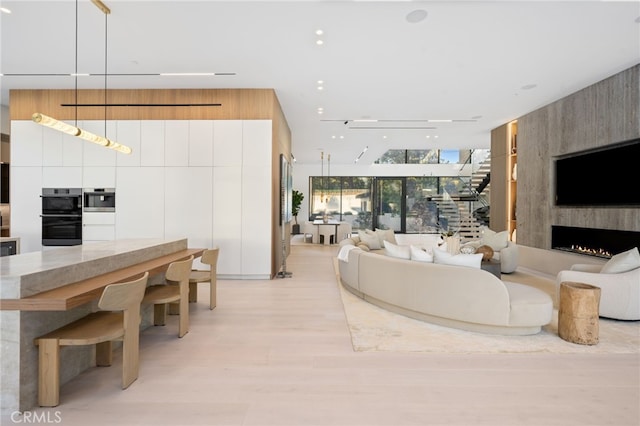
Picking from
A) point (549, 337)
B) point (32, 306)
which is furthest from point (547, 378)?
point (32, 306)

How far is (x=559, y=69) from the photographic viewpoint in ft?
15.7

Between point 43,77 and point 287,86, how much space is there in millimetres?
3936

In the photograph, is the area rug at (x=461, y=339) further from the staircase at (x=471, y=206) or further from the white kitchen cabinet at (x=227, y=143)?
the staircase at (x=471, y=206)

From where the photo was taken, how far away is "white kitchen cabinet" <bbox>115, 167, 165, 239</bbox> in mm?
5734

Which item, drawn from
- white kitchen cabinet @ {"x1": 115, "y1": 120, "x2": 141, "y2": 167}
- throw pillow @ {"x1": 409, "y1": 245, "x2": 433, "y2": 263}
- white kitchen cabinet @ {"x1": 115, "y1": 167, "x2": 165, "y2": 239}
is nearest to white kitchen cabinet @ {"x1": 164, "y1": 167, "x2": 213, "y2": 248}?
white kitchen cabinet @ {"x1": 115, "y1": 167, "x2": 165, "y2": 239}

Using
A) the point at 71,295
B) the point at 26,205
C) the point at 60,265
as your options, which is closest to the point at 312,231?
the point at 26,205

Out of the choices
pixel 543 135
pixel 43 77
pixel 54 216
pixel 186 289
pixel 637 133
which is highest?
pixel 43 77

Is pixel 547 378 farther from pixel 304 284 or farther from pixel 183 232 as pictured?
pixel 183 232

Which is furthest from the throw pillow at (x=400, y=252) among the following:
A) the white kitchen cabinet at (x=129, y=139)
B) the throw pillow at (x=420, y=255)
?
the white kitchen cabinet at (x=129, y=139)

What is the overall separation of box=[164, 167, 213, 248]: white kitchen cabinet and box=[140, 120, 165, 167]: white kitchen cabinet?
0.34 m

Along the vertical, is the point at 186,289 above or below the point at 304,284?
above

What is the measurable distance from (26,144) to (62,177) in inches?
34.3

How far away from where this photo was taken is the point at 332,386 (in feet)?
7.76

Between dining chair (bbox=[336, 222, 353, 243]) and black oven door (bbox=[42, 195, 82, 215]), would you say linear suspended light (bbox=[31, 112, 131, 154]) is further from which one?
dining chair (bbox=[336, 222, 353, 243])
